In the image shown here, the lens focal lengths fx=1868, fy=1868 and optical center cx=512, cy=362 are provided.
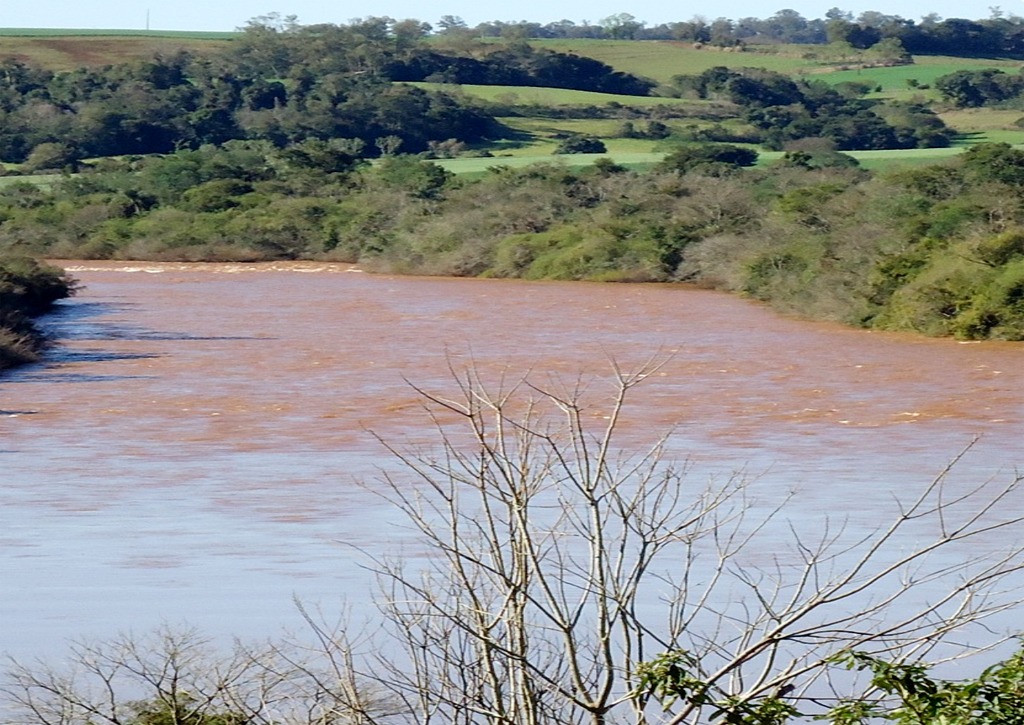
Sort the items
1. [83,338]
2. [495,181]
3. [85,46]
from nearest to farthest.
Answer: [83,338]
[495,181]
[85,46]

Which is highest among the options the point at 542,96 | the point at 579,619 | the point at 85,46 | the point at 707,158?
the point at 579,619

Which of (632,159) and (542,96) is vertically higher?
(542,96)

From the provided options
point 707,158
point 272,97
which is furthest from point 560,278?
point 272,97

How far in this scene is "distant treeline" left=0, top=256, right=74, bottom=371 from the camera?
85.6 ft

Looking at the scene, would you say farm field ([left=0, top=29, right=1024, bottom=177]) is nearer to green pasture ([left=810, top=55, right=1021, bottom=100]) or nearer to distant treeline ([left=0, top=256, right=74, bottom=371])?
green pasture ([left=810, top=55, right=1021, bottom=100])

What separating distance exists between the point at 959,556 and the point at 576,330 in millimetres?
20187

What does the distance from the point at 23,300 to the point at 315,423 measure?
16.9 metres

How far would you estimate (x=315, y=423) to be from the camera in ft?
65.3

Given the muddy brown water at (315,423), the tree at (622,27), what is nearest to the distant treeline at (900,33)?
the tree at (622,27)

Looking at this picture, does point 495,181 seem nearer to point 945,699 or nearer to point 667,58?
point 667,58

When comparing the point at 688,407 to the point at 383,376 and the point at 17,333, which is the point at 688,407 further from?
the point at 17,333

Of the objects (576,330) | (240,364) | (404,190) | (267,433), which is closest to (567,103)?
(404,190)

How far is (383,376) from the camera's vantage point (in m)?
24.8

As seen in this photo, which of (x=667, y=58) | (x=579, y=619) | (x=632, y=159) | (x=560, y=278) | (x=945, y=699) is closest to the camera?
(x=945, y=699)
